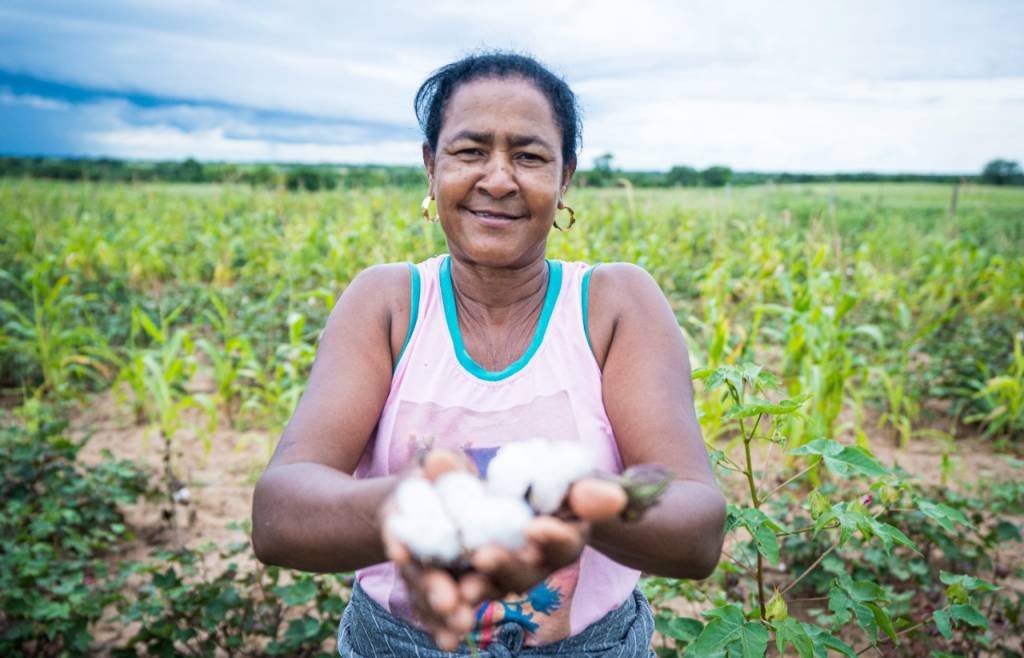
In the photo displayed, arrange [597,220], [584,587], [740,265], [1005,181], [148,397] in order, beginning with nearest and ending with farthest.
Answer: [584,587] < [148,397] < [740,265] < [597,220] < [1005,181]

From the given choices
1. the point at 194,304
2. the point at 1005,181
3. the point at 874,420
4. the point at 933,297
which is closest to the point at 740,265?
the point at 933,297

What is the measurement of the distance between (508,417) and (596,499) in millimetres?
527

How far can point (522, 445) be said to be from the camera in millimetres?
705

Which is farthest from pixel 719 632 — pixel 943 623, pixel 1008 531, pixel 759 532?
pixel 1008 531

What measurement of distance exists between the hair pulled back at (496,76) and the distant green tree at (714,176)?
8.73m

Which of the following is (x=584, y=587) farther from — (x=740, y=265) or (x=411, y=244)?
(x=740, y=265)

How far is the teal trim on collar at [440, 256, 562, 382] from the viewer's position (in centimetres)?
118

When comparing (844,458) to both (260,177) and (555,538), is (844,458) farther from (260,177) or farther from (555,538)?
(260,177)

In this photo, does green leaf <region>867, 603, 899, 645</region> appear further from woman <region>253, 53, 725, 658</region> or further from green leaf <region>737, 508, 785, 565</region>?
woman <region>253, 53, 725, 658</region>

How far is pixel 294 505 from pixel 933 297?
5.63 meters

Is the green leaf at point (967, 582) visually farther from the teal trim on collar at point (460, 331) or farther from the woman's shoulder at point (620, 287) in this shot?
the teal trim on collar at point (460, 331)

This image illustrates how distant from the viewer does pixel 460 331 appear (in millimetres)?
1254

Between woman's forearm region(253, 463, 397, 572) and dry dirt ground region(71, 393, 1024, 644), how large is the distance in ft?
4.99

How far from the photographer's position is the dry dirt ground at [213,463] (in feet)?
8.38
